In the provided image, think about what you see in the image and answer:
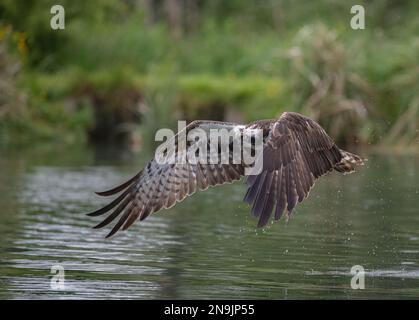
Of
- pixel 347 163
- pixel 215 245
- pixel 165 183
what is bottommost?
pixel 215 245

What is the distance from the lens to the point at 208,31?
103 feet

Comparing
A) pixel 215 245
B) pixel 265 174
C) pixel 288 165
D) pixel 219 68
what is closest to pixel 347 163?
pixel 288 165

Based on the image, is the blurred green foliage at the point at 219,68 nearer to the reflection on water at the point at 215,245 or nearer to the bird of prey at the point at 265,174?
the reflection on water at the point at 215,245

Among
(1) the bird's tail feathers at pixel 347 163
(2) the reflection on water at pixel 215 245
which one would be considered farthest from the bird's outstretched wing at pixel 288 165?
(2) the reflection on water at pixel 215 245

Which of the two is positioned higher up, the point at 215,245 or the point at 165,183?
the point at 165,183

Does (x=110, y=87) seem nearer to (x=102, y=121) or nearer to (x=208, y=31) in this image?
(x=102, y=121)

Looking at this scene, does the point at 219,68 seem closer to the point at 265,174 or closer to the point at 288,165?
the point at 288,165

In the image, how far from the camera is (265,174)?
9039mm

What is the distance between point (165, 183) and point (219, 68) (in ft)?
65.4

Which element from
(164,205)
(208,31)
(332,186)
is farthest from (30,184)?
(208,31)

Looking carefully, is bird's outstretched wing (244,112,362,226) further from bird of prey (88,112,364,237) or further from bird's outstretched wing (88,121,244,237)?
bird's outstretched wing (88,121,244,237)

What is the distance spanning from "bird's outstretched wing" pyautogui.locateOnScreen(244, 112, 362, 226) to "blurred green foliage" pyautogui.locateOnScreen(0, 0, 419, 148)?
39.8 ft
